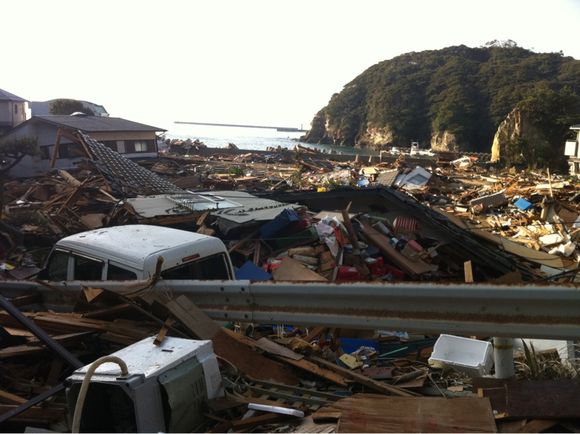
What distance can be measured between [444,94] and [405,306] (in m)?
114

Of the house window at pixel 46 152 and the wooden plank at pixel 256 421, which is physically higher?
the house window at pixel 46 152

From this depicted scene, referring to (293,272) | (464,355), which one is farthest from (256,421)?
(293,272)

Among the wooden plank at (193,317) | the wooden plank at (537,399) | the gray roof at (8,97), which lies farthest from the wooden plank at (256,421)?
the gray roof at (8,97)

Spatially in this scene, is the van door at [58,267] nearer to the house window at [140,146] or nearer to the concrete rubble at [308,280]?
the concrete rubble at [308,280]

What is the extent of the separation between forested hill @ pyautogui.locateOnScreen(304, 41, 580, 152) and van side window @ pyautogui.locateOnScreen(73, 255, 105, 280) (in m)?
85.2

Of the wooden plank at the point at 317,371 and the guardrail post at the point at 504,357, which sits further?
the wooden plank at the point at 317,371

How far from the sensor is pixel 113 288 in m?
3.83

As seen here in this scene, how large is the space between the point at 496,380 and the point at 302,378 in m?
1.20

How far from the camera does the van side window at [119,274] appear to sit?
16.3ft

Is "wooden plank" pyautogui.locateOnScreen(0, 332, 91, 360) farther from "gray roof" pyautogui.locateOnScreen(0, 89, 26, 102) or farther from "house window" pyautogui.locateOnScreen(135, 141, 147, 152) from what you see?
"gray roof" pyautogui.locateOnScreen(0, 89, 26, 102)

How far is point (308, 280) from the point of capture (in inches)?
151

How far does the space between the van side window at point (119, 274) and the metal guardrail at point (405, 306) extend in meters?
1.50

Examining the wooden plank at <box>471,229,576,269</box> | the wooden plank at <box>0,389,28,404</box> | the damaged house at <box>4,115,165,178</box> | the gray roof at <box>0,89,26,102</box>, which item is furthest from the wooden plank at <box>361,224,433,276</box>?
the gray roof at <box>0,89,26,102</box>

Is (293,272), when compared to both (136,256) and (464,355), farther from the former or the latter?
(464,355)
